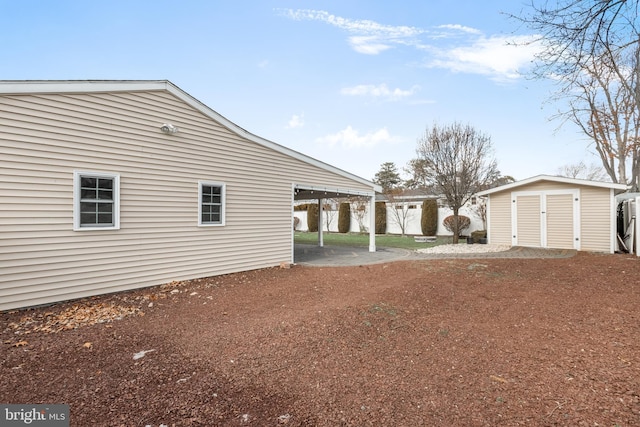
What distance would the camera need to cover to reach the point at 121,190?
20.1 feet

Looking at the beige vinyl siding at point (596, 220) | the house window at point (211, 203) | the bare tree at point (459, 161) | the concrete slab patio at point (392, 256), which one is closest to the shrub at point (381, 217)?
the bare tree at point (459, 161)

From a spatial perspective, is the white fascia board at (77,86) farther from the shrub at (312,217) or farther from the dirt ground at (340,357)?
the shrub at (312,217)

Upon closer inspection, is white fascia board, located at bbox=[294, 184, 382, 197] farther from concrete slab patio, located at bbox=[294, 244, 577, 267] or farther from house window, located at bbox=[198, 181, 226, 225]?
house window, located at bbox=[198, 181, 226, 225]

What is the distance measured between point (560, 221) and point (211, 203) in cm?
1257

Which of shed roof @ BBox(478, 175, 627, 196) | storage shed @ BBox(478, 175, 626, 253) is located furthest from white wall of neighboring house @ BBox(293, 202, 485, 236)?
shed roof @ BBox(478, 175, 627, 196)

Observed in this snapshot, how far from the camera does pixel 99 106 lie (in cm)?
592

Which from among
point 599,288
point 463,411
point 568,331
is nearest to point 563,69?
point 568,331

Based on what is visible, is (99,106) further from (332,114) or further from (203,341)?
(332,114)

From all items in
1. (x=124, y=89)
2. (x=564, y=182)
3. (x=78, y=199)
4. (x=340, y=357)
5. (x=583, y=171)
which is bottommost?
(x=340, y=357)

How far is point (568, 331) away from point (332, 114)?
1228 centimetres

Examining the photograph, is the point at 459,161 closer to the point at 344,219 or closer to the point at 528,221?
the point at 528,221

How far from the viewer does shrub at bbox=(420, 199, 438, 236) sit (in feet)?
62.5

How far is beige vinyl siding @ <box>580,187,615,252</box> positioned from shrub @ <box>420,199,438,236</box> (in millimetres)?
8198

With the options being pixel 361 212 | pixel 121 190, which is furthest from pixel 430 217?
pixel 121 190
